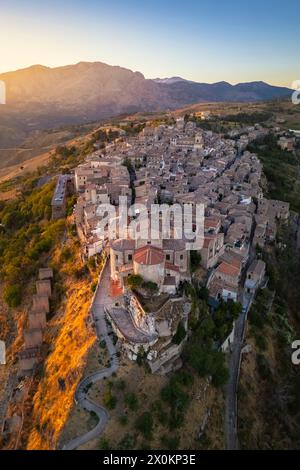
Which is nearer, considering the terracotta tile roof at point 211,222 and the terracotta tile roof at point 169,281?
the terracotta tile roof at point 169,281

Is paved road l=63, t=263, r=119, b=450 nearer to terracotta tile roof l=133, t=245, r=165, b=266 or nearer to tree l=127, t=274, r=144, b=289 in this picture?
tree l=127, t=274, r=144, b=289

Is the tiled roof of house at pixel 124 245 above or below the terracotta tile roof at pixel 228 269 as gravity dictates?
above

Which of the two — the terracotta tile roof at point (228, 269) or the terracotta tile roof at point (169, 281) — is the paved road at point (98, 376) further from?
the terracotta tile roof at point (228, 269)

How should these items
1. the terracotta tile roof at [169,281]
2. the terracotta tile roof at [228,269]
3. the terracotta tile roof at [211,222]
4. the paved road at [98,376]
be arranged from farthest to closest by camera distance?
1. the terracotta tile roof at [211,222]
2. the terracotta tile roof at [228,269]
3. the terracotta tile roof at [169,281]
4. the paved road at [98,376]

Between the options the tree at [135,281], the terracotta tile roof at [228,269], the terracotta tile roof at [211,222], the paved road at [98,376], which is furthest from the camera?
the terracotta tile roof at [211,222]

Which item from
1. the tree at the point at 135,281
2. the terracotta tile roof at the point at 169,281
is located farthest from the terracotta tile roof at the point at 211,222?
the tree at the point at 135,281

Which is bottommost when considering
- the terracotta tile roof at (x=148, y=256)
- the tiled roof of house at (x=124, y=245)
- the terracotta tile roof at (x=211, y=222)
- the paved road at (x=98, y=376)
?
the paved road at (x=98, y=376)

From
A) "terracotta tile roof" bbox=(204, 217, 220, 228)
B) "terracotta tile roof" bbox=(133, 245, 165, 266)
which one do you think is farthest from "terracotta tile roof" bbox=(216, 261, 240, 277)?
"terracotta tile roof" bbox=(133, 245, 165, 266)

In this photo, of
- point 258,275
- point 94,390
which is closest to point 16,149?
point 258,275
